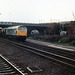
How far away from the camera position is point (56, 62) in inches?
392

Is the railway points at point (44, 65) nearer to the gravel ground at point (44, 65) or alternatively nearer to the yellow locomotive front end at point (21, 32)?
the gravel ground at point (44, 65)

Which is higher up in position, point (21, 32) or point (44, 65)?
point (21, 32)

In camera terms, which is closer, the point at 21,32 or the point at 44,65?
the point at 44,65

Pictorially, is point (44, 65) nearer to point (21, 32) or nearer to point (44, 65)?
point (44, 65)

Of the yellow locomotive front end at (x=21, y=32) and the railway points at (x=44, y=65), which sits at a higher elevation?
the yellow locomotive front end at (x=21, y=32)

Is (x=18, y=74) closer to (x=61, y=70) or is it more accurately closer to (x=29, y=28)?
(x=61, y=70)

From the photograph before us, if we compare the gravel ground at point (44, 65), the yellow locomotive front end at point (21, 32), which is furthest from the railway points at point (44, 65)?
the yellow locomotive front end at point (21, 32)

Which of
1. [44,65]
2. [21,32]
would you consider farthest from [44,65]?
[21,32]

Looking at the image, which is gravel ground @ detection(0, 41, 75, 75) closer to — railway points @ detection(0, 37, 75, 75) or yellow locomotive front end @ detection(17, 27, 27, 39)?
railway points @ detection(0, 37, 75, 75)

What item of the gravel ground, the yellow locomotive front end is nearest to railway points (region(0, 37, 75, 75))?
the gravel ground

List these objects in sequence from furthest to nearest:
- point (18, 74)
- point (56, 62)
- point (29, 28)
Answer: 1. point (29, 28)
2. point (56, 62)
3. point (18, 74)

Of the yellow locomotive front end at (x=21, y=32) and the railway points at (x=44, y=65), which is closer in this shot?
the railway points at (x=44, y=65)

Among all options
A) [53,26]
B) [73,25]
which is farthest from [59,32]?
[73,25]

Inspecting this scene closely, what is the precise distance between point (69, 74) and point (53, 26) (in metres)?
46.9
